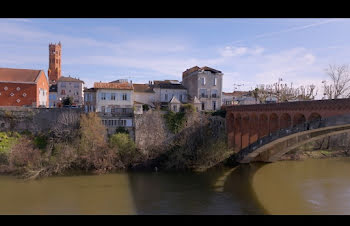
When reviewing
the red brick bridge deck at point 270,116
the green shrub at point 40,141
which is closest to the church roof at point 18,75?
the green shrub at point 40,141

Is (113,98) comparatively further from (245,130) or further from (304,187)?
(304,187)

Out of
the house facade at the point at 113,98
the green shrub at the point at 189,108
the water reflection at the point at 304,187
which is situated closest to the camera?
the water reflection at the point at 304,187

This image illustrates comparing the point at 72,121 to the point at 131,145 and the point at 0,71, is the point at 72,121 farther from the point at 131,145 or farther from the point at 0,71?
the point at 0,71

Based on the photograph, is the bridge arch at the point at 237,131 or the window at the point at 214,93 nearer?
the bridge arch at the point at 237,131

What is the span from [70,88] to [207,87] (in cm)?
3297

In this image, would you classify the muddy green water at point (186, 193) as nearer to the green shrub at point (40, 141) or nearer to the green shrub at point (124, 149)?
the green shrub at point (124, 149)

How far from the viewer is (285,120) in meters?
18.0

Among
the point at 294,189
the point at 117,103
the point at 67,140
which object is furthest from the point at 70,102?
the point at 294,189

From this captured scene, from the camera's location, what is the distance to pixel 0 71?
3506 cm

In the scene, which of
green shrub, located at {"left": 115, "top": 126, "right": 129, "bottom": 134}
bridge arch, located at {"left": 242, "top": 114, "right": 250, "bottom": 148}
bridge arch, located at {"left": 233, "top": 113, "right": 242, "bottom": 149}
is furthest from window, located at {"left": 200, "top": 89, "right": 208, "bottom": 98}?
green shrub, located at {"left": 115, "top": 126, "right": 129, "bottom": 134}

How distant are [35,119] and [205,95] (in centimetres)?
2437

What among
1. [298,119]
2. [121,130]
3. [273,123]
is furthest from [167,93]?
[298,119]

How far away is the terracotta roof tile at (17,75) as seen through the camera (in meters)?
34.5

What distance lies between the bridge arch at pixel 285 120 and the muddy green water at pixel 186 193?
5297mm
